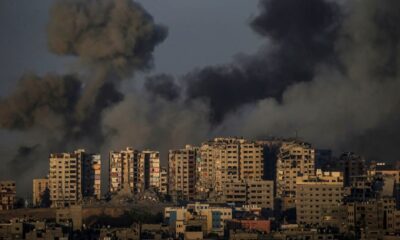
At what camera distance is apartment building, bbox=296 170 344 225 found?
57378 mm

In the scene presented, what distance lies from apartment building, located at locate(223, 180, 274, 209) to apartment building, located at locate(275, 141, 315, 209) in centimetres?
92

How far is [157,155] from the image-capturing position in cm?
6475

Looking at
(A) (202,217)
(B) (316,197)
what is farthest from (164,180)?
(A) (202,217)

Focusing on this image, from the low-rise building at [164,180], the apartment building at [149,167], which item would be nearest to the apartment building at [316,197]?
the low-rise building at [164,180]

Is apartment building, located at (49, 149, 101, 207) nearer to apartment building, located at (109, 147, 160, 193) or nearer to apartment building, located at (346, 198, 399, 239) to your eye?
apartment building, located at (109, 147, 160, 193)

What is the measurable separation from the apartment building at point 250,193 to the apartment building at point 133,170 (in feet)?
9.00

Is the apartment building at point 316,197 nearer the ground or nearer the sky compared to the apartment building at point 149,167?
nearer the ground

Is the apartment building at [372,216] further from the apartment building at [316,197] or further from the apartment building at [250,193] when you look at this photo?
the apartment building at [250,193]

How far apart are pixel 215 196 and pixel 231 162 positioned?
2.04 metres

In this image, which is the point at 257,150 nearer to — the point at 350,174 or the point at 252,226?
the point at 350,174

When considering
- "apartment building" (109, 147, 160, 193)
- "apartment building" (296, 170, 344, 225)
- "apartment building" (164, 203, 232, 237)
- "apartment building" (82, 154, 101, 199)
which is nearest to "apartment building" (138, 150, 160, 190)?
"apartment building" (109, 147, 160, 193)

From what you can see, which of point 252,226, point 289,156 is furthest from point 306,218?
point 289,156

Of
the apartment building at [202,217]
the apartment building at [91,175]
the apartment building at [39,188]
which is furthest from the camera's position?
the apartment building at [91,175]

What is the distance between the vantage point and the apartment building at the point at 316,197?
57.4m
